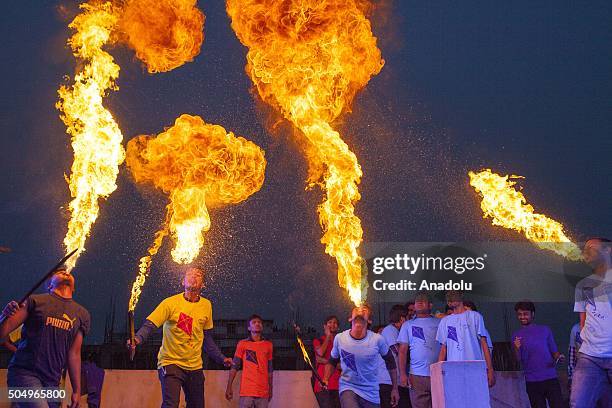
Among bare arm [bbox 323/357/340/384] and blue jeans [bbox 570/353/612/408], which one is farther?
bare arm [bbox 323/357/340/384]

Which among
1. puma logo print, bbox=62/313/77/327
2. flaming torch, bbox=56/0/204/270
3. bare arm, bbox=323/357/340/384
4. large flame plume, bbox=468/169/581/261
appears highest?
flaming torch, bbox=56/0/204/270

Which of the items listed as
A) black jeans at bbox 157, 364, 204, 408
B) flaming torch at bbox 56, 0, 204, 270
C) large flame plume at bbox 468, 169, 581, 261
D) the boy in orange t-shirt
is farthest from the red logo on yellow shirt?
large flame plume at bbox 468, 169, 581, 261

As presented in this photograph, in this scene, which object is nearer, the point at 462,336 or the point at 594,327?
the point at 594,327

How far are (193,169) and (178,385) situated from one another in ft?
26.8

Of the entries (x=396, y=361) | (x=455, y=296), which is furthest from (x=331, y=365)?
(x=396, y=361)

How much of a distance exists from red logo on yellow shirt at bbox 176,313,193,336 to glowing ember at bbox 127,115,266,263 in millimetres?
6598

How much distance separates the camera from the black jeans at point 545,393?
28.8 feet

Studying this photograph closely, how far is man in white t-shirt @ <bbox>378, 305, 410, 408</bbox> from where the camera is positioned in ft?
30.6

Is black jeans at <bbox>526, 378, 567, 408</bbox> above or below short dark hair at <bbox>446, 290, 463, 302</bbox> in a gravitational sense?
below

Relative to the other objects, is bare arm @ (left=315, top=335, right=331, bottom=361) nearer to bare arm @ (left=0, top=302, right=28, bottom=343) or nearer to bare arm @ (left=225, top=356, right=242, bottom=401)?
bare arm @ (left=225, top=356, right=242, bottom=401)

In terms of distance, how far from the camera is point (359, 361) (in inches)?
295

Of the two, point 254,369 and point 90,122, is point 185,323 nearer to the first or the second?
point 254,369

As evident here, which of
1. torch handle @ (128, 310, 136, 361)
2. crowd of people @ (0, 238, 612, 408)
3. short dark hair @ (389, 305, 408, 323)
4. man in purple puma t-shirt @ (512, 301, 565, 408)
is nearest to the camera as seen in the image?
crowd of people @ (0, 238, 612, 408)

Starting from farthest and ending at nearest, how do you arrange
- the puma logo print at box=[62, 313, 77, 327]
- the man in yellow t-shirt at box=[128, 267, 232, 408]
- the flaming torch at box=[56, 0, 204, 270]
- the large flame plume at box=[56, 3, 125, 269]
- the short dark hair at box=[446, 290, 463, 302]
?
the flaming torch at box=[56, 0, 204, 270] → the large flame plume at box=[56, 3, 125, 269] → the short dark hair at box=[446, 290, 463, 302] → the man in yellow t-shirt at box=[128, 267, 232, 408] → the puma logo print at box=[62, 313, 77, 327]
